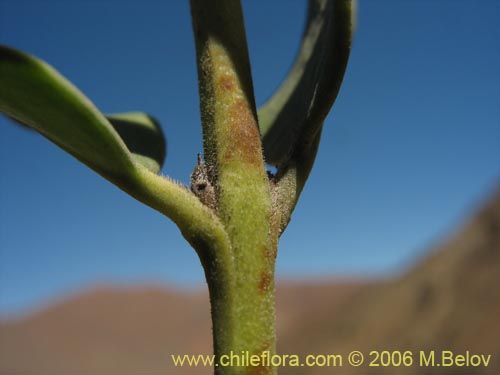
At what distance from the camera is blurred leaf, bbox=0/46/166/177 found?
94 centimetres

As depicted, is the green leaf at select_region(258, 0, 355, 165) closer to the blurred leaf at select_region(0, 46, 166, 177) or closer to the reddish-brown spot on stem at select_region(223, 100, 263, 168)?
the reddish-brown spot on stem at select_region(223, 100, 263, 168)

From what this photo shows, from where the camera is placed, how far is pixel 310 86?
1301 millimetres

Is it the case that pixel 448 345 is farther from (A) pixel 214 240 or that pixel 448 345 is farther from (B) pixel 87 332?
(B) pixel 87 332

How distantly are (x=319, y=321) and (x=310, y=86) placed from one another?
3450 centimetres

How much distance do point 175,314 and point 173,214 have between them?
6558 centimetres

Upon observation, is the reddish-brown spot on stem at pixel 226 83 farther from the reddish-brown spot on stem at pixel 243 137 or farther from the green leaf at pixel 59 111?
the green leaf at pixel 59 111

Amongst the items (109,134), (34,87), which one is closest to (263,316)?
(109,134)

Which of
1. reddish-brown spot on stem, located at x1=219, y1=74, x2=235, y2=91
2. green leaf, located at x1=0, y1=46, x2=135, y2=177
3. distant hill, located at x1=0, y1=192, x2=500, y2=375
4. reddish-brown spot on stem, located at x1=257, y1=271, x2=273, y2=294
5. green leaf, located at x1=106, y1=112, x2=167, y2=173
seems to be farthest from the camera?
distant hill, located at x1=0, y1=192, x2=500, y2=375

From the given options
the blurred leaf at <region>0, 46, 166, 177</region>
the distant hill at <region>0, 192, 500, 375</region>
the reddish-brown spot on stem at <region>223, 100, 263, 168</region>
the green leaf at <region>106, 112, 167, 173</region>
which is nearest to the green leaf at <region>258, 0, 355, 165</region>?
the reddish-brown spot on stem at <region>223, 100, 263, 168</region>

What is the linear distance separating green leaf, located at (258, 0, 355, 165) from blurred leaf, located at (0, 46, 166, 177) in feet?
1.24

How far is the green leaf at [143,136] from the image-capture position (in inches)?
52.0

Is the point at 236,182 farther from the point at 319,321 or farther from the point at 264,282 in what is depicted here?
the point at 319,321

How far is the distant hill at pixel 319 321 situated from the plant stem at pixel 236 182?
106 cm

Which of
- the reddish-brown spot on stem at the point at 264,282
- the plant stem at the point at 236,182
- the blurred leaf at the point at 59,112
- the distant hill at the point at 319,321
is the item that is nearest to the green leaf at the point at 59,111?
the blurred leaf at the point at 59,112
